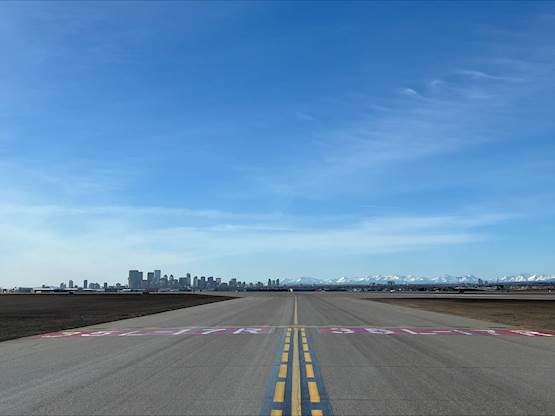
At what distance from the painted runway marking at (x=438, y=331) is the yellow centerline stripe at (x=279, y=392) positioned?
11.2 metres

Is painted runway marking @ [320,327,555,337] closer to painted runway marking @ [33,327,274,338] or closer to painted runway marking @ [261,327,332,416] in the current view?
painted runway marking @ [33,327,274,338]

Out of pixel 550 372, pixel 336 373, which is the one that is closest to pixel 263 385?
pixel 336 373

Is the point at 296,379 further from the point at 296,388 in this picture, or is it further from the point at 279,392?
the point at 279,392

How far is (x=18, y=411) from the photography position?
811 cm

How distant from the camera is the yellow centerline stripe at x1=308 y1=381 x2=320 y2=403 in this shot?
8.83 m

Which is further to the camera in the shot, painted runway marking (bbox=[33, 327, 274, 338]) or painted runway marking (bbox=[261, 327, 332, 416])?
painted runway marking (bbox=[33, 327, 274, 338])

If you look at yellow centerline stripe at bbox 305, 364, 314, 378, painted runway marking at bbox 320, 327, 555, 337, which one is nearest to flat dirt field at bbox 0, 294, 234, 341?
painted runway marking at bbox 320, 327, 555, 337

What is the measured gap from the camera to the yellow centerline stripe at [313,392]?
29.0 feet

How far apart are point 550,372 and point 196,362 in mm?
7736

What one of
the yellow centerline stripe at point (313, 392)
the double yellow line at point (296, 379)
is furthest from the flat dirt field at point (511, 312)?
the yellow centerline stripe at point (313, 392)

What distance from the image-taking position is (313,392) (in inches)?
371

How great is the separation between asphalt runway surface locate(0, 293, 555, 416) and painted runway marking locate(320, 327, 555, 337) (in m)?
1.60

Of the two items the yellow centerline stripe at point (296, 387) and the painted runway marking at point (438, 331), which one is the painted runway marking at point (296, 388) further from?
the painted runway marking at point (438, 331)

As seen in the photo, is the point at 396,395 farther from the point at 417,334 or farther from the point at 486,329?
the point at 486,329
